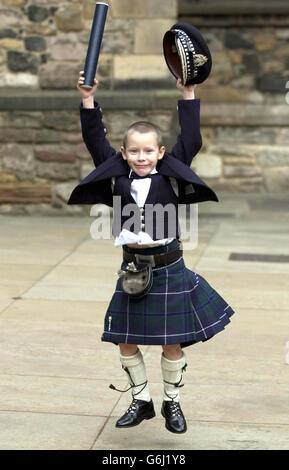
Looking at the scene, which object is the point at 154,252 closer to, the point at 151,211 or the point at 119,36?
the point at 151,211

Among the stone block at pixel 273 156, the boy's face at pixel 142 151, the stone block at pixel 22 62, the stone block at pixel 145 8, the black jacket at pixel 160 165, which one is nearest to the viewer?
the boy's face at pixel 142 151

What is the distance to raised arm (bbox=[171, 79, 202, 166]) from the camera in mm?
4523

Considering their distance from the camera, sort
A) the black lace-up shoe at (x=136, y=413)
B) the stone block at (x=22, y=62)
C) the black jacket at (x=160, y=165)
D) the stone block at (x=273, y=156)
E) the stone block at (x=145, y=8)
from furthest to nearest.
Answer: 1. the stone block at (x=273, y=156)
2. the stone block at (x=22, y=62)
3. the stone block at (x=145, y=8)
4. the black lace-up shoe at (x=136, y=413)
5. the black jacket at (x=160, y=165)

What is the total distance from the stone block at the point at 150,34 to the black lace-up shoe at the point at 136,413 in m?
7.19

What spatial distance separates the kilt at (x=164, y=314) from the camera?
4406mm

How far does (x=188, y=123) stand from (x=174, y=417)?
1.34 m

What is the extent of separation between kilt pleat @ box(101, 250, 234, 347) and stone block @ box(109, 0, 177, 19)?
7180 mm

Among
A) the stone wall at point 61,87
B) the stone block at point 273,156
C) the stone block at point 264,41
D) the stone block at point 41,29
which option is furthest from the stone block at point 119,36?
the stone block at point 273,156

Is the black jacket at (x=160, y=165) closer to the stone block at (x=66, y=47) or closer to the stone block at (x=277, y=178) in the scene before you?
the stone block at (x=66, y=47)

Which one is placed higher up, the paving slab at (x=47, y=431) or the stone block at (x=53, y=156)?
the paving slab at (x=47, y=431)

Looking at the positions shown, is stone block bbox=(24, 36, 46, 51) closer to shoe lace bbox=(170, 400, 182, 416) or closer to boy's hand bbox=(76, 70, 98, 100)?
boy's hand bbox=(76, 70, 98, 100)

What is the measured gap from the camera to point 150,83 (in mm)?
11266

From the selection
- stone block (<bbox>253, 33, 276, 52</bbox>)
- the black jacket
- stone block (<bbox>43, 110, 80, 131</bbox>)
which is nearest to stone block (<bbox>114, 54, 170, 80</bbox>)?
stone block (<bbox>43, 110, 80, 131</bbox>)

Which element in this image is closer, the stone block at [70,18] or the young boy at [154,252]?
the young boy at [154,252]
